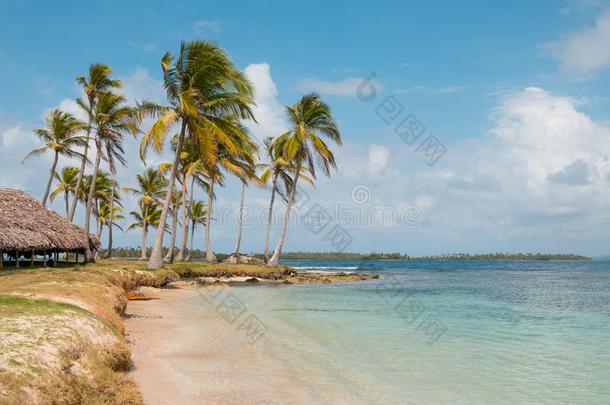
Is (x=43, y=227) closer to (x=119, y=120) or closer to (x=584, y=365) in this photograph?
(x=119, y=120)

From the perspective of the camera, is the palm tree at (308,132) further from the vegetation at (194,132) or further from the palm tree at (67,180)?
the palm tree at (67,180)

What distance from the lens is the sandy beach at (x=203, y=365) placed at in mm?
7223

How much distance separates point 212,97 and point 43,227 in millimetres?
11113

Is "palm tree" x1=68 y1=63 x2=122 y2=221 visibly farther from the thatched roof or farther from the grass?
the grass

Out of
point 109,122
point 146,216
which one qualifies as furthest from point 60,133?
point 146,216

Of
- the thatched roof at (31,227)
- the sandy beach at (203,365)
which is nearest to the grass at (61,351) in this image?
the sandy beach at (203,365)

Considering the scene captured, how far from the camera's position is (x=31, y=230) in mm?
23594

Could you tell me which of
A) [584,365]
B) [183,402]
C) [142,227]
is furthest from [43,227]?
[142,227]

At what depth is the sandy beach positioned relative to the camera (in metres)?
7.22

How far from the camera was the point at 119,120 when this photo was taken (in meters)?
31.2

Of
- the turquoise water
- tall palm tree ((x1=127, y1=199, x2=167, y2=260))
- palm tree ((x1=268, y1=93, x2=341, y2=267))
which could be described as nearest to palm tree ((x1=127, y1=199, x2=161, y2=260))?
tall palm tree ((x1=127, y1=199, x2=167, y2=260))

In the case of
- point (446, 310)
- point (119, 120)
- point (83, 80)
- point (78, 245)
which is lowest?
point (446, 310)

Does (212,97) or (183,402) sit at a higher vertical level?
(212,97)

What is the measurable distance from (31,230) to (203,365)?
60.7 feet
